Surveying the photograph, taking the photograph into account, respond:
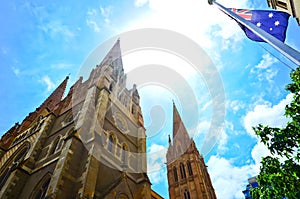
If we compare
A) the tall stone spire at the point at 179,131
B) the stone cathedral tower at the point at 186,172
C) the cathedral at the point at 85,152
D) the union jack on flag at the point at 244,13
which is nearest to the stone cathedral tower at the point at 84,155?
the cathedral at the point at 85,152

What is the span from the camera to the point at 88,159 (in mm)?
12742

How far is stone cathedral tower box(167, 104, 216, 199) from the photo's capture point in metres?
44.4

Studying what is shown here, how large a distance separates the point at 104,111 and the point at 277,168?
12.9 meters

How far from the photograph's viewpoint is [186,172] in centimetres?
4828

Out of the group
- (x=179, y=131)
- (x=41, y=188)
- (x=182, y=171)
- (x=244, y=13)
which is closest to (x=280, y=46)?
(x=244, y=13)

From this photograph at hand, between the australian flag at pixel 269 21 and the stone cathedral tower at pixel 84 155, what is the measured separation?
1077 cm

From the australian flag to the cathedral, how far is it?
10765 mm

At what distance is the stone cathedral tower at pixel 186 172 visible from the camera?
44438 mm

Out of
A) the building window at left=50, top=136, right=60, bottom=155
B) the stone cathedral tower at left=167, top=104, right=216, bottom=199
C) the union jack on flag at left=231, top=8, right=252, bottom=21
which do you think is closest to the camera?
the union jack on flag at left=231, top=8, right=252, bottom=21

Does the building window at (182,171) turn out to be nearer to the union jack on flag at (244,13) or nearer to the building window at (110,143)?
the building window at (110,143)

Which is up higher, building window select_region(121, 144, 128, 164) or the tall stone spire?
the tall stone spire

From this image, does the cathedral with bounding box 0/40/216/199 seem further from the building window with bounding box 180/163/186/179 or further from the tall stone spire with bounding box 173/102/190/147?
the tall stone spire with bounding box 173/102/190/147

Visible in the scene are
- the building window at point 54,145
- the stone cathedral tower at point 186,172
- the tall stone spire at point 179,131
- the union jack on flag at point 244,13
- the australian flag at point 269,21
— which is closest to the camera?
the australian flag at point 269,21

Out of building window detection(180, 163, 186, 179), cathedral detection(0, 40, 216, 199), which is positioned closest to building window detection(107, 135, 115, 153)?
cathedral detection(0, 40, 216, 199)
